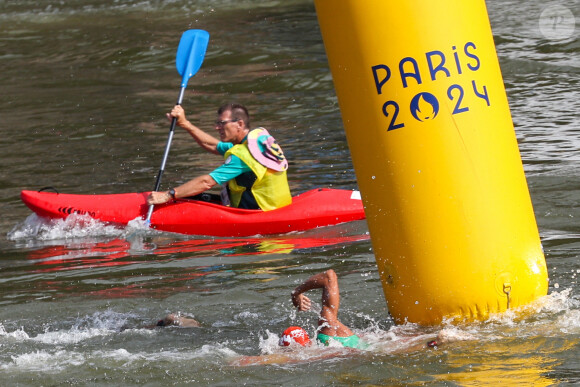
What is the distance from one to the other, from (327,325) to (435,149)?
1124 millimetres

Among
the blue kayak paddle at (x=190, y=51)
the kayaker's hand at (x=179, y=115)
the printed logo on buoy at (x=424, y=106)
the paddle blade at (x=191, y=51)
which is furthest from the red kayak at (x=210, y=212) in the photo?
the printed logo on buoy at (x=424, y=106)

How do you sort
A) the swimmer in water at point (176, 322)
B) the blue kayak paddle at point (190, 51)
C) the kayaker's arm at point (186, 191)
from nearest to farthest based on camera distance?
1. the swimmer in water at point (176, 322)
2. the kayaker's arm at point (186, 191)
3. the blue kayak paddle at point (190, 51)

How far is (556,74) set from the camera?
46.1ft

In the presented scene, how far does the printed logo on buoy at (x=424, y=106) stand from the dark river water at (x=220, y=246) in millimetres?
1034

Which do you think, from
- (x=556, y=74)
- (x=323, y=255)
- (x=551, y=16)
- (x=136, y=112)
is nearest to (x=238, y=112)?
(x=323, y=255)

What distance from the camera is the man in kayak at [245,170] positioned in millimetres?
7988

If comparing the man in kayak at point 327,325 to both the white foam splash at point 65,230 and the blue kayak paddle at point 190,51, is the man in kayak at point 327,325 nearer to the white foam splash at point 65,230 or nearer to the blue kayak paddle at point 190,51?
the white foam splash at point 65,230

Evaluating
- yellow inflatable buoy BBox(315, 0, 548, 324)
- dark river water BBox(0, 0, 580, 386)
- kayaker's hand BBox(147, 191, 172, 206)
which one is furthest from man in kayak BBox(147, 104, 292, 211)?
yellow inflatable buoy BBox(315, 0, 548, 324)

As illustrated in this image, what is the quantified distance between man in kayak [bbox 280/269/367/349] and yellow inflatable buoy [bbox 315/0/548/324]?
0.44 m

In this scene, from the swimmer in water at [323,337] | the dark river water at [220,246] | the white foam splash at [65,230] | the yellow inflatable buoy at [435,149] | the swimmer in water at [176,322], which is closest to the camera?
the yellow inflatable buoy at [435,149]

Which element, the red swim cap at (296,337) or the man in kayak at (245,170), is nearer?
the red swim cap at (296,337)

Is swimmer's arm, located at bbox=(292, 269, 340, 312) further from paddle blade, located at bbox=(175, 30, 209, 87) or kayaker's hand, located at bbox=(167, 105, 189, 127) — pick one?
paddle blade, located at bbox=(175, 30, 209, 87)

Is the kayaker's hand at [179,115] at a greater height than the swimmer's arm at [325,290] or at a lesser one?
greater

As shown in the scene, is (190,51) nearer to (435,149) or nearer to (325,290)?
(325,290)
